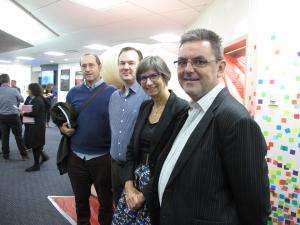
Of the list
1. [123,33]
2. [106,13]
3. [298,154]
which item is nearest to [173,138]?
[298,154]

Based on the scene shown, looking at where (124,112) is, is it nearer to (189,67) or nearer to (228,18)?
(189,67)

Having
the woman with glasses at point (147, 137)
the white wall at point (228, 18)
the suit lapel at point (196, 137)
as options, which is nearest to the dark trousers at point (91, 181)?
the woman with glasses at point (147, 137)

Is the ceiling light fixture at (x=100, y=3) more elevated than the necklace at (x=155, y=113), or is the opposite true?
the ceiling light fixture at (x=100, y=3)

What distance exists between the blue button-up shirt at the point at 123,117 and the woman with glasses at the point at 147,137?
16cm

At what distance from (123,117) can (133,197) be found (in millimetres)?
586

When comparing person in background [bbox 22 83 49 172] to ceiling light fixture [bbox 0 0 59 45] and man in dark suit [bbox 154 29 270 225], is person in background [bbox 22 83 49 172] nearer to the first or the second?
ceiling light fixture [bbox 0 0 59 45]

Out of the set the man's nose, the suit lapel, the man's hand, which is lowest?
the man's hand

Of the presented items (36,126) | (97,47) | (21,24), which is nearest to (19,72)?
(97,47)

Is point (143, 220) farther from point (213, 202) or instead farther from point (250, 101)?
point (250, 101)

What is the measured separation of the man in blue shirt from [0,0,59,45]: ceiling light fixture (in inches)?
129

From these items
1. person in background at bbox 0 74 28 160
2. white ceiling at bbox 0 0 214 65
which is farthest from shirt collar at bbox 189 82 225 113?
person in background at bbox 0 74 28 160

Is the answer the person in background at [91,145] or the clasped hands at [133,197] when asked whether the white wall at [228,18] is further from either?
the clasped hands at [133,197]

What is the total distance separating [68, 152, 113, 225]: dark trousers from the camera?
2.01 meters

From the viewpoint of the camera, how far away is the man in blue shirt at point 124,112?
1.76m
